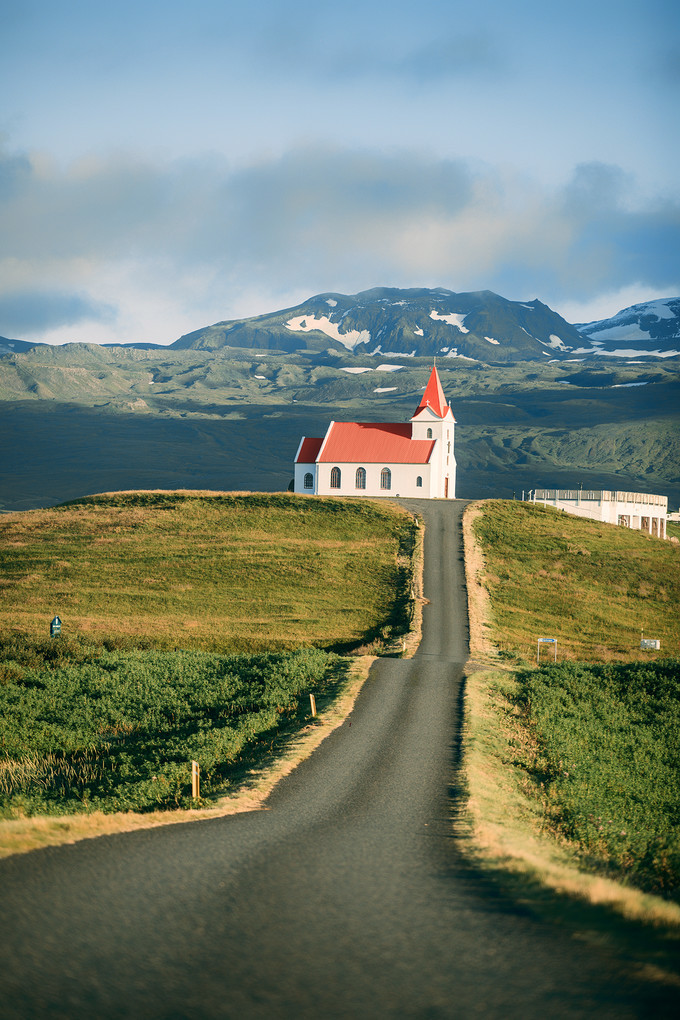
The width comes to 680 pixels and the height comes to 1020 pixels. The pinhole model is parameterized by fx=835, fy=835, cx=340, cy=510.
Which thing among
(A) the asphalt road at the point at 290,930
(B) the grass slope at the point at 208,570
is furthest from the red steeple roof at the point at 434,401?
(A) the asphalt road at the point at 290,930

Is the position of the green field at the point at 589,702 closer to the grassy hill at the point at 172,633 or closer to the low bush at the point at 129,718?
the grassy hill at the point at 172,633

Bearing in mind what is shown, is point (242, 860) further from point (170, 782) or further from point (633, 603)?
point (633, 603)

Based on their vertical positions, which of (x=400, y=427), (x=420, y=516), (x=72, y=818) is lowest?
(x=72, y=818)

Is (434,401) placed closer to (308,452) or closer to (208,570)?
(308,452)

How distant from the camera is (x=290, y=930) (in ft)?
42.6

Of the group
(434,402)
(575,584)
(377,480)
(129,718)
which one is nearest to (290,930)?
(129,718)

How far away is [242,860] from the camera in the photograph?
52.9ft

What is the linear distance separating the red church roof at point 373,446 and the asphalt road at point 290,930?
255 ft

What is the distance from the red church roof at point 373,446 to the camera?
97.0 meters

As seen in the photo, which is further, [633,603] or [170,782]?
[633,603]

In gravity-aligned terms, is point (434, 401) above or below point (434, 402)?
above

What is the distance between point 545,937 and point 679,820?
12001 mm

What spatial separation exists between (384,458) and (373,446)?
8.45 ft

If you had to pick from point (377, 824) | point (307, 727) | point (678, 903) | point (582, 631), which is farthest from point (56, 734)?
point (582, 631)
